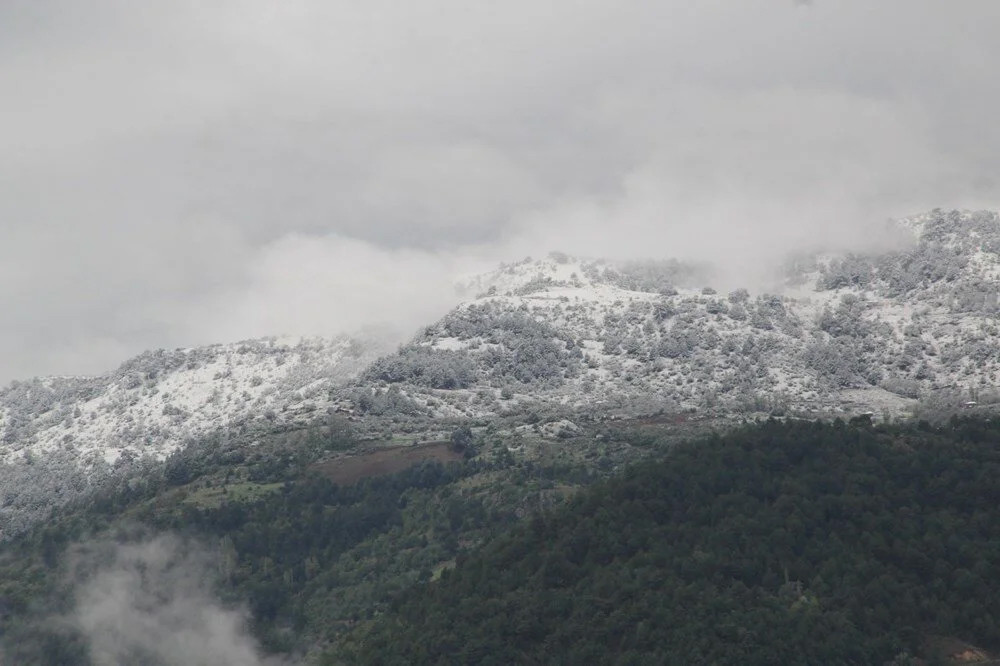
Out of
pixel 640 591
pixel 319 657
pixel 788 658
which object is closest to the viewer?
pixel 788 658

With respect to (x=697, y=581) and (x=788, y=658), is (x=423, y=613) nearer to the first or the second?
(x=697, y=581)

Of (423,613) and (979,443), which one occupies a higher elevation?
(979,443)

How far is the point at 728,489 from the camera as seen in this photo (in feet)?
613

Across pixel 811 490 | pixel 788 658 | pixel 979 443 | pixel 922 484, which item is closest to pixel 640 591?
pixel 788 658

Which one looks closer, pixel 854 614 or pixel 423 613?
pixel 854 614

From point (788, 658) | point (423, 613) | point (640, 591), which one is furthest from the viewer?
point (423, 613)

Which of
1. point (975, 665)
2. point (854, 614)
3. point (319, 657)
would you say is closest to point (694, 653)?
point (854, 614)

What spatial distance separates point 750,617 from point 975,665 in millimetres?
22198

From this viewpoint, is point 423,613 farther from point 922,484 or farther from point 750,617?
point 922,484

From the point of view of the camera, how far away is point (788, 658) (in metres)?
148

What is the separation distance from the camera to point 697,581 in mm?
163000

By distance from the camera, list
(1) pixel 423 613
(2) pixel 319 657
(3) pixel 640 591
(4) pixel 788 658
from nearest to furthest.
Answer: (4) pixel 788 658
(3) pixel 640 591
(1) pixel 423 613
(2) pixel 319 657

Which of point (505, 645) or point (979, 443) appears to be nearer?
point (505, 645)

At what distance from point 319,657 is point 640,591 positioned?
1930 inches
